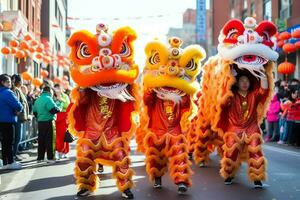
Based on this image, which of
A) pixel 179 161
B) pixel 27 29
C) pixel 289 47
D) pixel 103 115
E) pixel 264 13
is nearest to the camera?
pixel 103 115

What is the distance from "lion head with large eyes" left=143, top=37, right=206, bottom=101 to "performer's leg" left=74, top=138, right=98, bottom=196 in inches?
60.3

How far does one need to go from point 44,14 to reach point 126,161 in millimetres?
34351

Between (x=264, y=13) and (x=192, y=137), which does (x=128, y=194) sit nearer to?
(x=192, y=137)

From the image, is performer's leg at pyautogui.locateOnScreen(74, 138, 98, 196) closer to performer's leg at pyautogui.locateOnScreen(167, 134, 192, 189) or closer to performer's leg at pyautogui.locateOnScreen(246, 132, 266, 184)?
performer's leg at pyautogui.locateOnScreen(167, 134, 192, 189)

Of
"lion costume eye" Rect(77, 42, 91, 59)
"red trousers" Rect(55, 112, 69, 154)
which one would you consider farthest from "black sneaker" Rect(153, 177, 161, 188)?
"red trousers" Rect(55, 112, 69, 154)

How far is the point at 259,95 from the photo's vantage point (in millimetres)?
9141

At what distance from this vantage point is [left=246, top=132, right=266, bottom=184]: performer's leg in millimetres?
8695

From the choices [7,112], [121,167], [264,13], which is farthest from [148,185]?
[264,13]

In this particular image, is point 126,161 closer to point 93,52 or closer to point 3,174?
point 93,52

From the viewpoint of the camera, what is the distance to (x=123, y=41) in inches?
320

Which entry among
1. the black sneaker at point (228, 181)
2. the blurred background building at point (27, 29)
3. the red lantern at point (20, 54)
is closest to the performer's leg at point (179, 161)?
the black sneaker at point (228, 181)

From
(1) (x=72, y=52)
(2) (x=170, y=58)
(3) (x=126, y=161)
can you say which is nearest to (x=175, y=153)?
(3) (x=126, y=161)

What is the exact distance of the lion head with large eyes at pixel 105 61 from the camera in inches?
310

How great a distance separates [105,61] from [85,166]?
5.17ft
